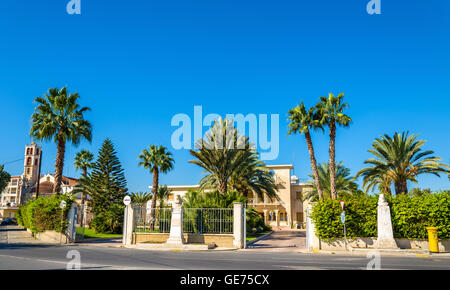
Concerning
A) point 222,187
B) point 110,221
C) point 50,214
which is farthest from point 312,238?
point 110,221

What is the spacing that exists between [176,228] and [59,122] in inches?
519

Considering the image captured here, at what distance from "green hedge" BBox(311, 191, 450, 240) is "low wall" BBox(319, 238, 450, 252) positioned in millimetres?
247

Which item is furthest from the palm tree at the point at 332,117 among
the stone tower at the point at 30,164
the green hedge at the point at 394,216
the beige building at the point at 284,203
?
the stone tower at the point at 30,164

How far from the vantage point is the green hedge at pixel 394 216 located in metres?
18.2

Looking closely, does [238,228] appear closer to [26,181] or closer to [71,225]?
[71,225]

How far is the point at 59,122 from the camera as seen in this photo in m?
25.7

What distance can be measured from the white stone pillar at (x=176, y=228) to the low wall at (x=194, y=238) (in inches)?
46.2

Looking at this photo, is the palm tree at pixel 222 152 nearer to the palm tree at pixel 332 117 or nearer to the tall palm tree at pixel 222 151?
the tall palm tree at pixel 222 151

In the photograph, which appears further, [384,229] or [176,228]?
[176,228]

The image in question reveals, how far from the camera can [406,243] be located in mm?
18422
